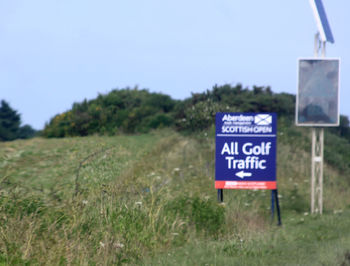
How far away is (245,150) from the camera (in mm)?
17453

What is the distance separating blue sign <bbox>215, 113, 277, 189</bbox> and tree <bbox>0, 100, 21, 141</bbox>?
42.5 m

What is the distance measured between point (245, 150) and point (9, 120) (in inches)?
1732

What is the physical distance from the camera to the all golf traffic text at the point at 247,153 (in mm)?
17406

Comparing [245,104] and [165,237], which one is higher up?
[245,104]

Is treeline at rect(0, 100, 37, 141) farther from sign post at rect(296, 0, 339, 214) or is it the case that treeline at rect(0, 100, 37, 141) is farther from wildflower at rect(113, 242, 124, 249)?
wildflower at rect(113, 242, 124, 249)

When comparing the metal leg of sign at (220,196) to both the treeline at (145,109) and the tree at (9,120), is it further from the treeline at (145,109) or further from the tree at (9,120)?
the tree at (9,120)

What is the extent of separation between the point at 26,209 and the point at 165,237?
323 cm

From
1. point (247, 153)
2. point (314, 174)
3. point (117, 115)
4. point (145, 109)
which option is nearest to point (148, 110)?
point (145, 109)

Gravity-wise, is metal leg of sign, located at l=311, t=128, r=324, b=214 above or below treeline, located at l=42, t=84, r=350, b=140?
below

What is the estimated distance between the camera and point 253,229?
48.9ft

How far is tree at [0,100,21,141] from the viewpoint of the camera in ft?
188

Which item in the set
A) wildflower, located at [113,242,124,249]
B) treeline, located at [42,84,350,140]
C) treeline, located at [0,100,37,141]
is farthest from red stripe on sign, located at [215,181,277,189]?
treeline, located at [0,100,37,141]

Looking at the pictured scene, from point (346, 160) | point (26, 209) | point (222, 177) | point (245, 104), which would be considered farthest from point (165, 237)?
point (245, 104)

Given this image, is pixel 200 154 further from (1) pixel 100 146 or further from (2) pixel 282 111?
(2) pixel 282 111
